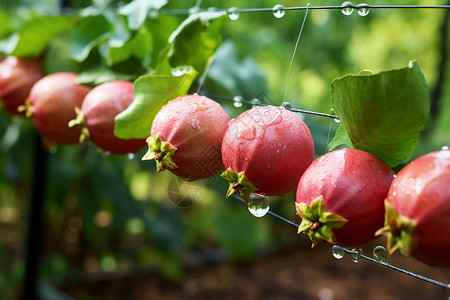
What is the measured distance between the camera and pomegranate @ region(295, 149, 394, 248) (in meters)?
0.21

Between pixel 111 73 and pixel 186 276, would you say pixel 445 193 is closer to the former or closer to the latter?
pixel 111 73

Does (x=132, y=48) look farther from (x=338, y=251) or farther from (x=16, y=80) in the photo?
(x=338, y=251)

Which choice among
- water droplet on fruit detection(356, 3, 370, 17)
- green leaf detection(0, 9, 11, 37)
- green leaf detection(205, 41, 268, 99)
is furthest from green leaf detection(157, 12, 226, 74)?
green leaf detection(0, 9, 11, 37)

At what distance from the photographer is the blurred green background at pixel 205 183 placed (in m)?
0.82

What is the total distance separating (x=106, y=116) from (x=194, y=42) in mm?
88

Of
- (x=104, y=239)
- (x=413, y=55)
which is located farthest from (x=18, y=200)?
(x=413, y=55)

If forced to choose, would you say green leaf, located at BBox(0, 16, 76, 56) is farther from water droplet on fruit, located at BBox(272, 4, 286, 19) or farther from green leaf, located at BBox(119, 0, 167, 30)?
water droplet on fruit, located at BBox(272, 4, 286, 19)

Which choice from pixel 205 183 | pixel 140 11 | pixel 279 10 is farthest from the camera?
pixel 205 183

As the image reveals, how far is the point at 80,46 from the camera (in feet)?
1.53

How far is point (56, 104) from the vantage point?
0.39m

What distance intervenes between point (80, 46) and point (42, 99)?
3.9 inches

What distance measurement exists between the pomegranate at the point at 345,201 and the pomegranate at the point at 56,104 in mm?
253

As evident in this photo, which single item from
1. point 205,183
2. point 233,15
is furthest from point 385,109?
point 205,183

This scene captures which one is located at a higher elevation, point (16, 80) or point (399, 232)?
point (399, 232)
